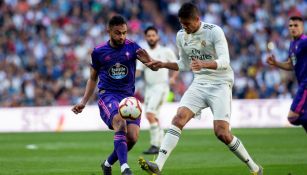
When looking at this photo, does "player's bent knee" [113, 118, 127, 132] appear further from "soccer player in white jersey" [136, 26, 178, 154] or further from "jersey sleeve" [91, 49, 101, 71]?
"soccer player in white jersey" [136, 26, 178, 154]

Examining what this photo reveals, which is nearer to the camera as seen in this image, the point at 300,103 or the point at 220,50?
the point at 220,50

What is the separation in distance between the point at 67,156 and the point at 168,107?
10.6 meters

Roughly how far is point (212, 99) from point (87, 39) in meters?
20.2

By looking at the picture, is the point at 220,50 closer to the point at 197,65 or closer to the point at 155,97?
the point at 197,65

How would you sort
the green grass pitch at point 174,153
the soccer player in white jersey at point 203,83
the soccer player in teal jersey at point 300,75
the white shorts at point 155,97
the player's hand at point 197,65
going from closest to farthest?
1. the player's hand at point 197,65
2. the soccer player in white jersey at point 203,83
3. the soccer player in teal jersey at point 300,75
4. the green grass pitch at point 174,153
5. the white shorts at point 155,97

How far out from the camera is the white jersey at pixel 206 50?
11.6 meters

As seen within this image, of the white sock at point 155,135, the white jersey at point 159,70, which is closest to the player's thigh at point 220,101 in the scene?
the white sock at point 155,135

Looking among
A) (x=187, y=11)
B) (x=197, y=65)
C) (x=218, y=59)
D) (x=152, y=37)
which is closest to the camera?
(x=197, y=65)

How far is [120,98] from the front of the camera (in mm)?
11828

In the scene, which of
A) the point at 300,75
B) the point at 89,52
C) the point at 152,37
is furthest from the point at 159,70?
the point at 89,52

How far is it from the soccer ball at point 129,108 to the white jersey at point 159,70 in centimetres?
687

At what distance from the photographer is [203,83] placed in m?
12.1

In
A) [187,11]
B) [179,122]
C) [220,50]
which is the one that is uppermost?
[187,11]

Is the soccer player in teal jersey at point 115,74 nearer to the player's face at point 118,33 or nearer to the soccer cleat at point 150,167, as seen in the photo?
the player's face at point 118,33
